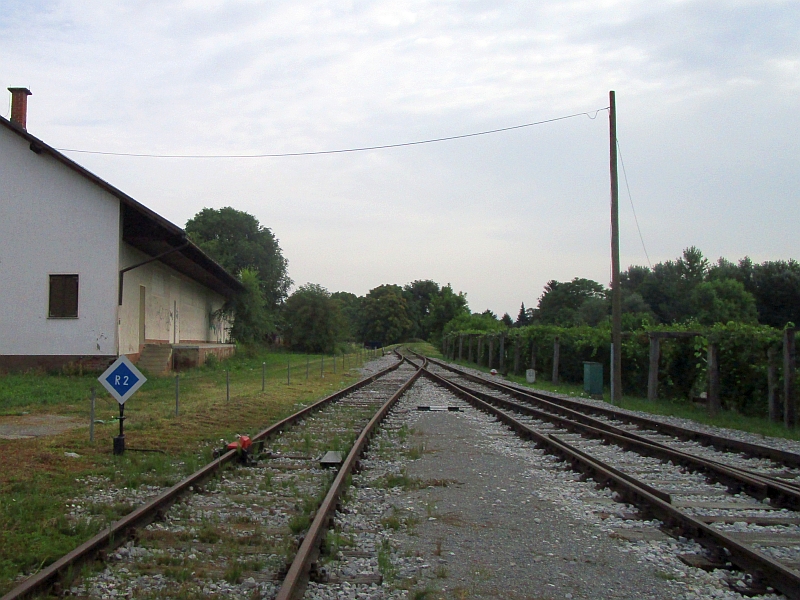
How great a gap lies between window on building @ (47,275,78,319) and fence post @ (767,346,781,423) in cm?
1940

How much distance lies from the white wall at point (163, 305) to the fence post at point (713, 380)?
1731 centimetres

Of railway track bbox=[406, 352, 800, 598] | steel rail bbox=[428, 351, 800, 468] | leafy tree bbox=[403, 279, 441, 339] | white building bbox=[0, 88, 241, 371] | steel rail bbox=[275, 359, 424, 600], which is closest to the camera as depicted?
steel rail bbox=[275, 359, 424, 600]

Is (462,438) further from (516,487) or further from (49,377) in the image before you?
(49,377)

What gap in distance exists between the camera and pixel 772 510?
7.29 meters

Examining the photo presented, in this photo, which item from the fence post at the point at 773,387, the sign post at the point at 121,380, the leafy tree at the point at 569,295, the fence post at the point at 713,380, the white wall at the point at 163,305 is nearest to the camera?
the sign post at the point at 121,380

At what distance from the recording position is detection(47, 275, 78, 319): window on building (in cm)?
2367

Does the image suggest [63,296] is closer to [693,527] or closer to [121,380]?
[121,380]

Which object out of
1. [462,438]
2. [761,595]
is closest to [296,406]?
[462,438]

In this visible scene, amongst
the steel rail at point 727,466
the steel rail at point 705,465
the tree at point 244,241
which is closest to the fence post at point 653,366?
the steel rail at point 727,466

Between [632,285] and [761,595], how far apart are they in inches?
4131

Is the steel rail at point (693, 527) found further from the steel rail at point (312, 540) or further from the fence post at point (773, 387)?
the fence post at point (773, 387)

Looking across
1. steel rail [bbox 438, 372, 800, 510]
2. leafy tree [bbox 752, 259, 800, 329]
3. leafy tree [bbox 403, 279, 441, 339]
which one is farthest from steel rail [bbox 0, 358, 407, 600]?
leafy tree [bbox 403, 279, 441, 339]

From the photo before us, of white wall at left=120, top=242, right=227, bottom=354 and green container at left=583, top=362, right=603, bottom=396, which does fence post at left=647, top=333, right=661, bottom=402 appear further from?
white wall at left=120, top=242, right=227, bottom=354

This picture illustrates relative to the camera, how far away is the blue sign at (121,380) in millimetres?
10289
